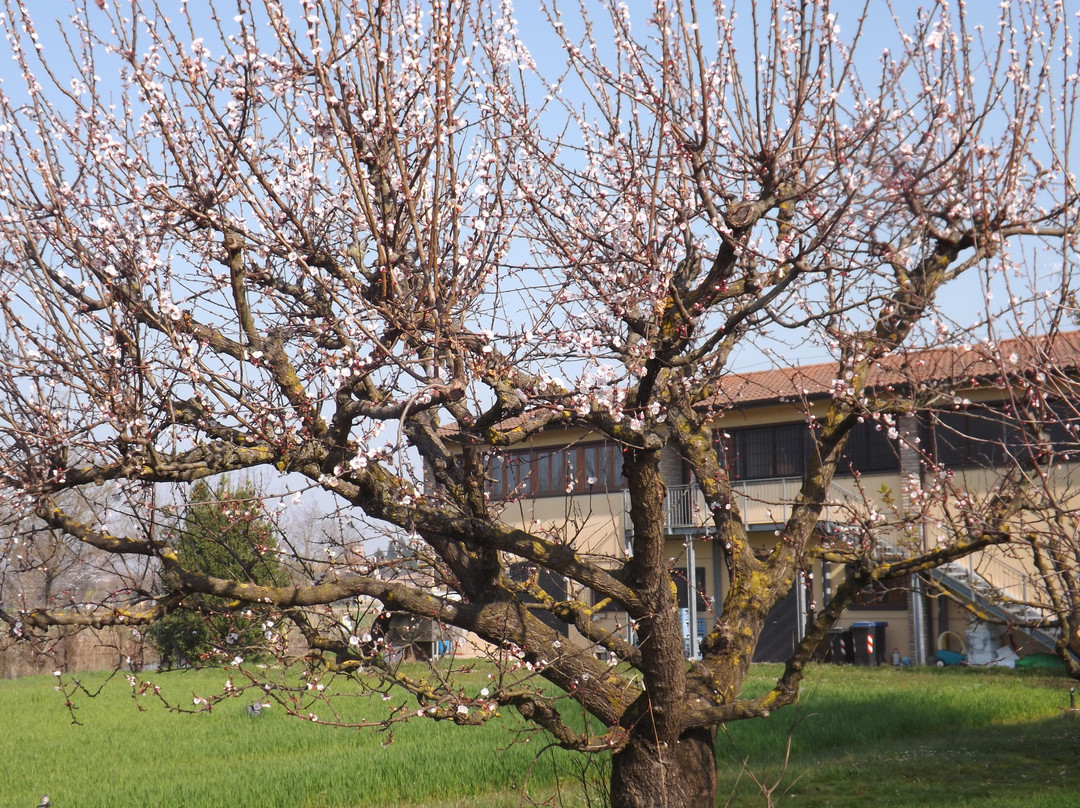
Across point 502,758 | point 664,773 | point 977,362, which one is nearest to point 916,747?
point 502,758

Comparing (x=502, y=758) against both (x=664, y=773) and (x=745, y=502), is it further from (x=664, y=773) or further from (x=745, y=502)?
(x=745, y=502)

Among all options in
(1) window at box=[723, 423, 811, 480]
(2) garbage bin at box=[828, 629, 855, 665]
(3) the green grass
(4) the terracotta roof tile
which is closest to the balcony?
(1) window at box=[723, 423, 811, 480]

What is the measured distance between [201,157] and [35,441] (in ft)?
5.74

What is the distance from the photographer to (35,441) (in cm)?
491

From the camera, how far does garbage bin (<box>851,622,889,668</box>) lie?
853 inches

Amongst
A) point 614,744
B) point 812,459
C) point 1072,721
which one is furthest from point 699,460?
point 1072,721

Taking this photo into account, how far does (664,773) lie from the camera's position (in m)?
5.78

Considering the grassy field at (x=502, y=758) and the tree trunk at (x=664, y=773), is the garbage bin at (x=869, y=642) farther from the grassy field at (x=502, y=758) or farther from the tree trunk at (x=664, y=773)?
the tree trunk at (x=664, y=773)

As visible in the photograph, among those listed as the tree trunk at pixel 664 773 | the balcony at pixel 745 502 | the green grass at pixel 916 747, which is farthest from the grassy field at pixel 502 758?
the balcony at pixel 745 502

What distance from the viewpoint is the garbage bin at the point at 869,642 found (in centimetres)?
2166


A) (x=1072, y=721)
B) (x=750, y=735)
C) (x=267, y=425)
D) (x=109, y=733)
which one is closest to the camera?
(x=267, y=425)

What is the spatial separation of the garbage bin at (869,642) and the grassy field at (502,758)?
13.8ft

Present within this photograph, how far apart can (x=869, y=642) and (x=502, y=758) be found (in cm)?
1317

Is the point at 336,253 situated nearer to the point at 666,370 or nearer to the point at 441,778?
the point at 666,370
